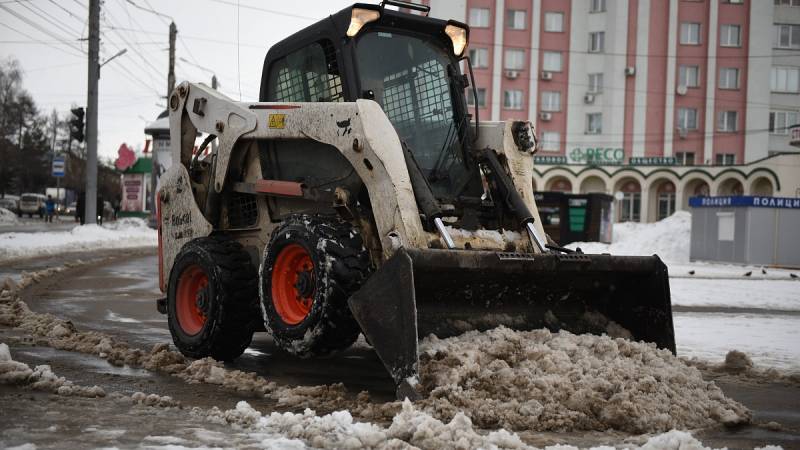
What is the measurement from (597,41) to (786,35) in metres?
11.0

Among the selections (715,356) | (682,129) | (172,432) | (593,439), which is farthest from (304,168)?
(682,129)

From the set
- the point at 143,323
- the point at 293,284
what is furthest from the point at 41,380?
the point at 143,323

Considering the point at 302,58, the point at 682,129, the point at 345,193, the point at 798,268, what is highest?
the point at 682,129

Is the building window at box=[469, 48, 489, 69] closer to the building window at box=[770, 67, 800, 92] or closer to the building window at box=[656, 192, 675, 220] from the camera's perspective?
the building window at box=[656, 192, 675, 220]

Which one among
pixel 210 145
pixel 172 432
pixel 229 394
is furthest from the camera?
pixel 210 145

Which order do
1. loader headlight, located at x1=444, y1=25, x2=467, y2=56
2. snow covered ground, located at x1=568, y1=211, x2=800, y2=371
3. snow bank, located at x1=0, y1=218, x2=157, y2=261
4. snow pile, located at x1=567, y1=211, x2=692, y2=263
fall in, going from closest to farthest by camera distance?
loader headlight, located at x1=444, y1=25, x2=467, y2=56 < snow covered ground, located at x1=568, y1=211, x2=800, y2=371 < snow bank, located at x1=0, y1=218, x2=157, y2=261 < snow pile, located at x1=567, y1=211, x2=692, y2=263

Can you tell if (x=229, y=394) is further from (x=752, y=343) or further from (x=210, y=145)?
(x=752, y=343)

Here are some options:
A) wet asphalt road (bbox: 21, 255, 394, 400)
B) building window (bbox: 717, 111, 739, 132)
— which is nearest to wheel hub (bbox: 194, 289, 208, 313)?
wet asphalt road (bbox: 21, 255, 394, 400)

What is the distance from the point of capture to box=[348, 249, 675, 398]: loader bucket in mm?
5254

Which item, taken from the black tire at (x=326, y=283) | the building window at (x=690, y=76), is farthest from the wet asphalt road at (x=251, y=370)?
the building window at (x=690, y=76)

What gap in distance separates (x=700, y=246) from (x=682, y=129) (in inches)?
988

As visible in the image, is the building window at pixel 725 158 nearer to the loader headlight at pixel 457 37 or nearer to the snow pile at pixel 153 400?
the loader headlight at pixel 457 37

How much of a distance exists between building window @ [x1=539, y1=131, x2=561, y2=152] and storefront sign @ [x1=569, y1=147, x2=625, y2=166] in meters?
1.19

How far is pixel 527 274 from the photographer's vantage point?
6.05 meters
